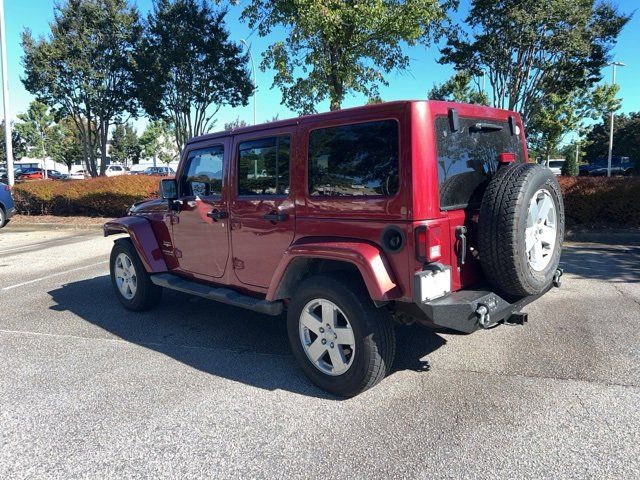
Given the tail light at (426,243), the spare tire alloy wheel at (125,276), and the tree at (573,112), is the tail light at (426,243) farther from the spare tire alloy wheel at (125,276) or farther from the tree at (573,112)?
the tree at (573,112)

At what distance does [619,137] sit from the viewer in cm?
4497

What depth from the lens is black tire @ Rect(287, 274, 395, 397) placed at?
3.14 metres

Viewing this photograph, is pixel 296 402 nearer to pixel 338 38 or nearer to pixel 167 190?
pixel 167 190

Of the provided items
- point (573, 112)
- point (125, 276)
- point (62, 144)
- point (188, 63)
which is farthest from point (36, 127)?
point (125, 276)

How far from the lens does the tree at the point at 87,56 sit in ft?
58.8

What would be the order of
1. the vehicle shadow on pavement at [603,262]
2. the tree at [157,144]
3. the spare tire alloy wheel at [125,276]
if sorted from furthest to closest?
1. the tree at [157,144]
2. the vehicle shadow on pavement at [603,262]
3. the spare tire alloy wheel at [125,276]

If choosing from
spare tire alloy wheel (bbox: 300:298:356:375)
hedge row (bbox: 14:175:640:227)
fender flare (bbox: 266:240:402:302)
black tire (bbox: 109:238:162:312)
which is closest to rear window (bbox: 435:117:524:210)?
fender flare (bbox: 266:240:402:302)

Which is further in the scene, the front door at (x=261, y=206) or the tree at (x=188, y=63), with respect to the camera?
the tree at (x=188, y=63)

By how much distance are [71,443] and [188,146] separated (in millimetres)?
3008

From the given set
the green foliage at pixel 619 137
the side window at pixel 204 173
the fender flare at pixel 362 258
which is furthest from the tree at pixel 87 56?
the green foliage at pixel 619 137

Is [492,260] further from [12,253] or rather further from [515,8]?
[515,8]

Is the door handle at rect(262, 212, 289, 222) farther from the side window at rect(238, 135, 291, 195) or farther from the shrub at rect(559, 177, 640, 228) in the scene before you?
the shrub at rect(559, 177, 640, 228)

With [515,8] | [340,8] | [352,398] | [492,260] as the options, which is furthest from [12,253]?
[515,8]

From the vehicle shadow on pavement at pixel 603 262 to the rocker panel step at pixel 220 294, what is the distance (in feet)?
16.2
